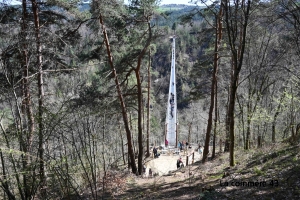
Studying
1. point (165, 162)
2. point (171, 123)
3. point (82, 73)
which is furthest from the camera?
point (171, 123)

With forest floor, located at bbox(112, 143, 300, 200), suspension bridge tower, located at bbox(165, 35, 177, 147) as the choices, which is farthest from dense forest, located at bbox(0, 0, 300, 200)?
suspension bridge tower, located at bbox(165, 35, 177, 147)

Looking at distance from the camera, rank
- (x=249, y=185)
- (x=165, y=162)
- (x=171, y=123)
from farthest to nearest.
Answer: (x=171, y=123), (x=165, y=162), (x=249, y=185)

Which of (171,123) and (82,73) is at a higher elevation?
(82,73)

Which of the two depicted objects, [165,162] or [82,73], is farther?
[165,162]

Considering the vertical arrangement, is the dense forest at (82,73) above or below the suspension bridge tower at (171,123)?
above

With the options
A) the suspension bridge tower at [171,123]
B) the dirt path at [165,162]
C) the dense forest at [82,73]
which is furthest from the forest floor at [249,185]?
the suspension bridge tower at [171,123]

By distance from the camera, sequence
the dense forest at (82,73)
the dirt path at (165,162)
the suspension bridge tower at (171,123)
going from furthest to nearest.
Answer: the suspension bridge tower at (171,123) < the dirt path at (165,162) < the dense forest at (82,73)

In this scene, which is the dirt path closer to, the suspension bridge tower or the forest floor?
the suspension bridge tower

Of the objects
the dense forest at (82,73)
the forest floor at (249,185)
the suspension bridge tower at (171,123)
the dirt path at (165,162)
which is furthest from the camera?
the suspension bridge tower at (171,123)

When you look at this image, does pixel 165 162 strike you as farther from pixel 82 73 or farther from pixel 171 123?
pixel 82 73

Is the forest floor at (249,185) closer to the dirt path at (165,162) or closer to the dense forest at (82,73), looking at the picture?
the dense forest at (82,73)

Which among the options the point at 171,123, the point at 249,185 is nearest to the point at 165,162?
the point at 171,123

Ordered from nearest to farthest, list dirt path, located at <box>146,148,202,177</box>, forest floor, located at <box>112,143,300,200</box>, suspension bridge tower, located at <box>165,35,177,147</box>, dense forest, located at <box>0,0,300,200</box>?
dense forest, located at <box>0,0,300,200</box>
forest floor, located at <box>112,143,300,200</box>
dirt path, located at <box>146,148,202,177</box>
suspension bridge tower, located at <box>165,35,177,147</box>

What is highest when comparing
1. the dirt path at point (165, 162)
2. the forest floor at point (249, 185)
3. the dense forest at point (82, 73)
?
the dense forest at point (82, 73)
